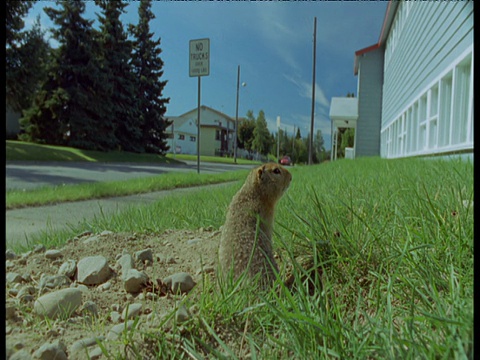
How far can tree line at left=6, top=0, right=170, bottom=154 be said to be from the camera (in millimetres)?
1112

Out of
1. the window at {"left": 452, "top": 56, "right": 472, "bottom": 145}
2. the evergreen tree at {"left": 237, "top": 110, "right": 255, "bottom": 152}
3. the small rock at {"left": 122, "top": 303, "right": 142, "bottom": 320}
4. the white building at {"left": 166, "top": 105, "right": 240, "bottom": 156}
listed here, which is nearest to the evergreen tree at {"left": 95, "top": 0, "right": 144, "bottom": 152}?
the white building at {"left": 166, "top": 105, "right": 240, "bottom": 156}

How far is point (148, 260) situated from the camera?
1295 mm

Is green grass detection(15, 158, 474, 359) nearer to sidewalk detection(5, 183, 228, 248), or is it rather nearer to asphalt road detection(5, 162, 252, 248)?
asphalt road detection(5, 162, 252, 248)

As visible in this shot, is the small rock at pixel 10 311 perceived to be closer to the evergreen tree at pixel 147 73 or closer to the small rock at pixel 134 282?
the small rock at pixel 134 282

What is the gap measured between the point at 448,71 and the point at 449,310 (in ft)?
16.0

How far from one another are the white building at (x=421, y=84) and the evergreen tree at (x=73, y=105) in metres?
1.36

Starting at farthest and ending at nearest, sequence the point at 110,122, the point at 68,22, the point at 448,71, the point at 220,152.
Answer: the point at 448,71
the point at 220,152
the point at 110,122
the point at 68,22

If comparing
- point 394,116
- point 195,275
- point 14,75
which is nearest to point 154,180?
point 195,275

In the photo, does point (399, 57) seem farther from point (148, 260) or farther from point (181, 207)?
point (148, 260)

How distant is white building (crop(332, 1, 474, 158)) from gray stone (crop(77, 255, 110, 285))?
1.18 meters

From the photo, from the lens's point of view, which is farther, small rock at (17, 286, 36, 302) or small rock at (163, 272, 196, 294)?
small rock at (163, 272, 196, 294)

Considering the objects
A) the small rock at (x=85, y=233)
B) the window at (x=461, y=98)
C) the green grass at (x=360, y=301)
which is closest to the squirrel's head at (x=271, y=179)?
the green grass at (x=360, y=301)

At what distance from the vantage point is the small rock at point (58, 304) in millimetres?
772

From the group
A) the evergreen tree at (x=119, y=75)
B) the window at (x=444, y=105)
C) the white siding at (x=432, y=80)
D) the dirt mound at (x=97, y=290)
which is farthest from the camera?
the window at (x=444, y=105)
